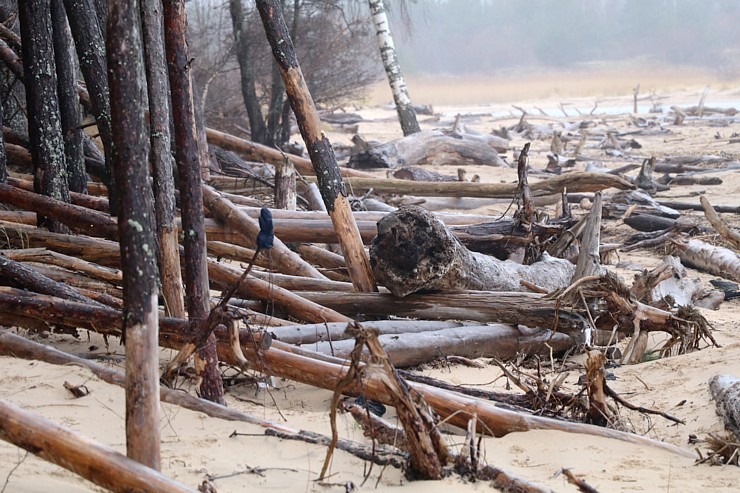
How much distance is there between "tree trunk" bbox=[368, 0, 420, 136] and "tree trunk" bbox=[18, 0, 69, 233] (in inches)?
407

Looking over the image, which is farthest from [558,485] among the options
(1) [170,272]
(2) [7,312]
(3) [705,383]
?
(2) [7,312]

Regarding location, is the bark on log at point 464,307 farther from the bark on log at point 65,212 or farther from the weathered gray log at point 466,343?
the bark on log at point 65,212

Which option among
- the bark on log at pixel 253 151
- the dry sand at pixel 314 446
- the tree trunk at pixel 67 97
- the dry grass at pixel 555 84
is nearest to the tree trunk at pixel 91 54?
the tree trunk at pixel 67 97

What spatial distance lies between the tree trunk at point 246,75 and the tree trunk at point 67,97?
25.3ft

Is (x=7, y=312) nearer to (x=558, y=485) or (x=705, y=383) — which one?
(x=558, y=485)

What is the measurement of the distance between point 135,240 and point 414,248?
7.55 feet

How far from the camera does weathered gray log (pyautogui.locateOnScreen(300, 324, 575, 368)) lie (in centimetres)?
445

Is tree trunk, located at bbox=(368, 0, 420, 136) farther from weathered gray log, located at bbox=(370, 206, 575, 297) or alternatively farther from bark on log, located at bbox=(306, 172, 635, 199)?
weathered gray log, located at bbox=(370, 206, 575, 297)

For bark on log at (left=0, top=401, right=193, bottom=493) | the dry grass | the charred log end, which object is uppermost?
the dry grass

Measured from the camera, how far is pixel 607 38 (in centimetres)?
6844

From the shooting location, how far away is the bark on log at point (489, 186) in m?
7.35

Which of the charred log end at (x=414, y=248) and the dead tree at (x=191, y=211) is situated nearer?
the dead tree at (x=191, y=211)

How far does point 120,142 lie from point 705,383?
121 inches

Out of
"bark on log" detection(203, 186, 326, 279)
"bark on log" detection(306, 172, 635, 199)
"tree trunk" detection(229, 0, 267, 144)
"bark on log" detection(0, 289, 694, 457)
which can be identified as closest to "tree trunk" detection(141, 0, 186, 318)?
"bark on log" detection(0, 289, 694, 457)
